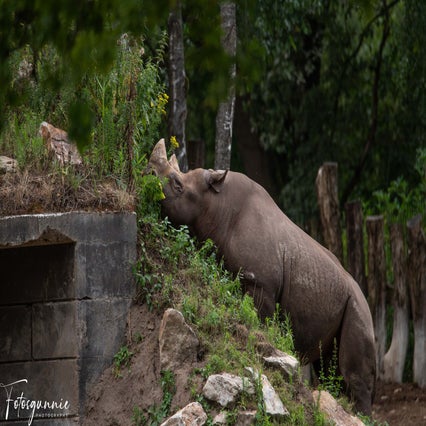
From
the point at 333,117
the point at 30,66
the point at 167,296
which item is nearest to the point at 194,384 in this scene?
the point at 167,296

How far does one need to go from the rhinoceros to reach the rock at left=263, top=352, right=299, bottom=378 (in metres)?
1.03

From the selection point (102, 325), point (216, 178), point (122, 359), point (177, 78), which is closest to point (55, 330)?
point (102, 325)

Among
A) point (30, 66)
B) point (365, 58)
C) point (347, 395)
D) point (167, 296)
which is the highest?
point (365, 58)

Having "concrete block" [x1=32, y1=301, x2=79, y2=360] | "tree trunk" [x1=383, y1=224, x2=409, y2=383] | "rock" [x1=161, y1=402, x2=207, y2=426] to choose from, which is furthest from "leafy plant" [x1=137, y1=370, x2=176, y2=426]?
"tree trunk" [x1=383, y1=224, x2=409, y2=383]

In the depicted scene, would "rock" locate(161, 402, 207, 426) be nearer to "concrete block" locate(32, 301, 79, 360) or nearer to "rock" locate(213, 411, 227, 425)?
"rock" locate(213, 411, 227, 425)

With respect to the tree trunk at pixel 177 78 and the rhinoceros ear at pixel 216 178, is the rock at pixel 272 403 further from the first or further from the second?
the tree trunk at pixel 177 78

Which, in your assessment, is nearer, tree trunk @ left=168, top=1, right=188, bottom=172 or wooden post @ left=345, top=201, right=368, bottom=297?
tree trunk @ left=168, top=1, right=188, bottom=172

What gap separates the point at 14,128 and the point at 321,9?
8.59 metres

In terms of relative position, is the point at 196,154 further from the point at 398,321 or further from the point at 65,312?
the point at 65,312

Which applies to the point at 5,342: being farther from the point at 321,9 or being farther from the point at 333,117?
the point at 333,117

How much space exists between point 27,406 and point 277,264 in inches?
85.3

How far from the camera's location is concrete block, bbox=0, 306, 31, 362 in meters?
7.64

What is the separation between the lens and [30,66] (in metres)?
8.83

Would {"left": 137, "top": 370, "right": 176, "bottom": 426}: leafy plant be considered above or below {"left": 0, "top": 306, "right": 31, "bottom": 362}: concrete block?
below
